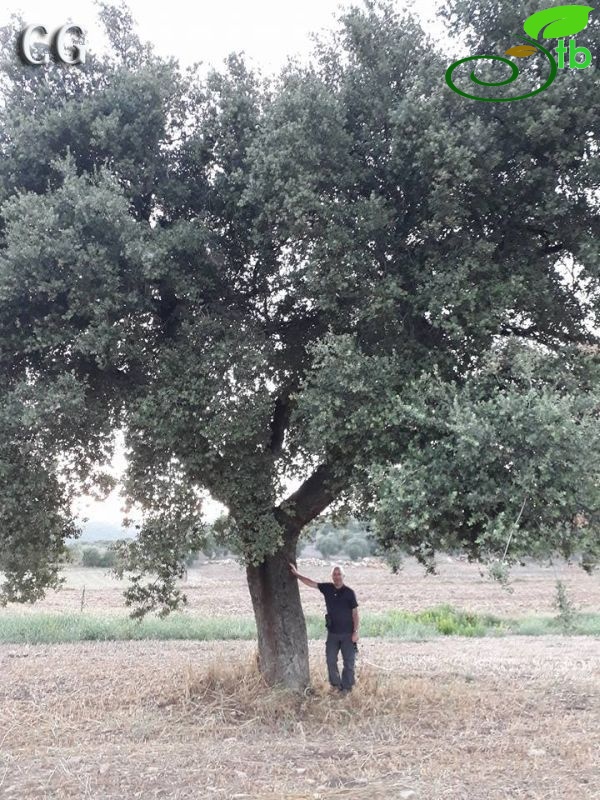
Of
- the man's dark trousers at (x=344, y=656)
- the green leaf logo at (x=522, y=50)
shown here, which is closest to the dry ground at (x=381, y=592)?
the man's dark trousers at (x=344, y=656)

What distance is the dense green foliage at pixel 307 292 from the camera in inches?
318

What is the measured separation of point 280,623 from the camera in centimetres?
1148

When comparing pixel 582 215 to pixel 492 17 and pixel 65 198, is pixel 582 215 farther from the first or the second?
pixel 65 198

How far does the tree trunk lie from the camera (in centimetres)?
1136

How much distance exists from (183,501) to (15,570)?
285cm

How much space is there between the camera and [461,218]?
351 inches

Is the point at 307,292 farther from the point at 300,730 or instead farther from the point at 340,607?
the point at 300,730

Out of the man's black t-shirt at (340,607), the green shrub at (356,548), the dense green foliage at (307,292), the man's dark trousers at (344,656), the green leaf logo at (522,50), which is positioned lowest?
the man's dark trousers at (344,656)

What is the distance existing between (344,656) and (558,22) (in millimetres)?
8961

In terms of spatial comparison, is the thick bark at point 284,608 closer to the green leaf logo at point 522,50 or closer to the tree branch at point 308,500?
the tree branch at point 308,500

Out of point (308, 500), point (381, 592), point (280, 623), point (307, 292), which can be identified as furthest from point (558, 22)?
point (381, 592)

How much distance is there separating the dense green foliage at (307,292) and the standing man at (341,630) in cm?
142

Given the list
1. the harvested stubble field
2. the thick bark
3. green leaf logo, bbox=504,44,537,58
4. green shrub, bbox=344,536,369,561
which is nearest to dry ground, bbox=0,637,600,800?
the harvested stubble field

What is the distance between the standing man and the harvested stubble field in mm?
262
